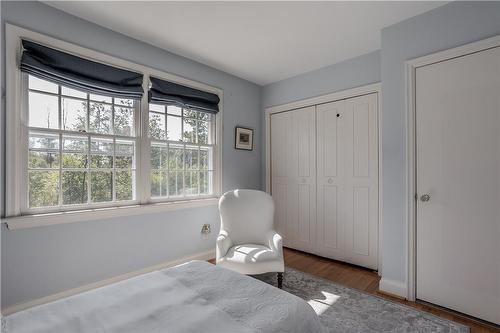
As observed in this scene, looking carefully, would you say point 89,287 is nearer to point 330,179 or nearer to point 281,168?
point 281,168

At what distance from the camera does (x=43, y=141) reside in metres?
2.16

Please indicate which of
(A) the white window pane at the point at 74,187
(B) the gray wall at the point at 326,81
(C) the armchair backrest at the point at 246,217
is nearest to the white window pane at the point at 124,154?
(A) the white window pane at the point at 74,187

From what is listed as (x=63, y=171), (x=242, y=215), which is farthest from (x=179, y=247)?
(x=63, y=171)

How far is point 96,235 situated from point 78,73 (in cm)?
153

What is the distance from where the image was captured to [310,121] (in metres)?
3.51

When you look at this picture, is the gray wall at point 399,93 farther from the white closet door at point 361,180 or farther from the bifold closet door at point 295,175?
the bifold closet door at point 295,175

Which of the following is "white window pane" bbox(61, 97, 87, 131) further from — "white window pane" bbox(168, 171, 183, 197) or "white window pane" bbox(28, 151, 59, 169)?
"white window pane" bbox(168, 171, 183, 197)

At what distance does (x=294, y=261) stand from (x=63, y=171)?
111 inches

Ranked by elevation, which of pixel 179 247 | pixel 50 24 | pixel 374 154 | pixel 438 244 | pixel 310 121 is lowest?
pixel 179 247

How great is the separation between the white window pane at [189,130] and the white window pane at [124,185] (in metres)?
0.81

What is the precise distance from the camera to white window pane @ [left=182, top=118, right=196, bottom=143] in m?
3.18

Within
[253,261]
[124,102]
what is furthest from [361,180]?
[124,102]

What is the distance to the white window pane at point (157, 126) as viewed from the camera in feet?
9.35

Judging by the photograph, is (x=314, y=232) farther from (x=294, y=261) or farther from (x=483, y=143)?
(x=483, y=143)
